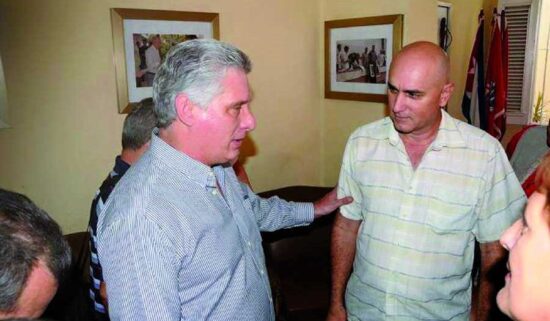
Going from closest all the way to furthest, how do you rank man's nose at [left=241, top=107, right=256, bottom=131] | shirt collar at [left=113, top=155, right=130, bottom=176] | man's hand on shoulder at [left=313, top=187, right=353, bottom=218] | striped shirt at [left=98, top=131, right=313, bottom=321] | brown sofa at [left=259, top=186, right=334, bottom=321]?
striped shirt at [left=98, top=131, right=313, bottom=321] < man's nose at [left=241, top=107, right=256, bottom=131] < shirt collar at [left=113, top=155, right=130, bottom=176] < man's hand on shoulder at [left=313, top=187, right=353, bottom=218] < brown sofa at [left=259, top=186, right=334, bottom=321]

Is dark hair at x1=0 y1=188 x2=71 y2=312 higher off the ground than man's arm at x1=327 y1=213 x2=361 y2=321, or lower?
higher

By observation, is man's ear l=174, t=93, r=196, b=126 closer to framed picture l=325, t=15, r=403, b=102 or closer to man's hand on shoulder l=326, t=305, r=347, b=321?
man's hand on shoulder l=326, t=305, r=347, b=321

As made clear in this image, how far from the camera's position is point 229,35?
2.57m

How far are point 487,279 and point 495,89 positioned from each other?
2914 millimetres

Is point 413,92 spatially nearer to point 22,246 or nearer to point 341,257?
point 341,257

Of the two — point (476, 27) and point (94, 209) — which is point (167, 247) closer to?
point (94, 209)

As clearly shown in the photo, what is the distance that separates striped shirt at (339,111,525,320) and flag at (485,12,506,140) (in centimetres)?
274

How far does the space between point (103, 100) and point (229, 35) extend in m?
Answer: 0.83

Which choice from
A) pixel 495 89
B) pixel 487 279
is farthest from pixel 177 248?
pixel 495 89

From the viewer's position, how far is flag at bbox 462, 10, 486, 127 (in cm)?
383

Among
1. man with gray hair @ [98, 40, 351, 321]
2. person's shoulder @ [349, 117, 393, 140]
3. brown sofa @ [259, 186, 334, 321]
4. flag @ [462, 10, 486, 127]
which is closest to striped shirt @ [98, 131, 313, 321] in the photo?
man with gray hair @ [98, 40, 351, 321]

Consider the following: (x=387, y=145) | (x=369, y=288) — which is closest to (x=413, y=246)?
(x=369, y=288)

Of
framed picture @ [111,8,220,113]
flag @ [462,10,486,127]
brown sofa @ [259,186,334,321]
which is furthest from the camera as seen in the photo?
flag @ [462,10,486,127]

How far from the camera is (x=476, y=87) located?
12.7 ft
